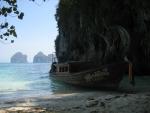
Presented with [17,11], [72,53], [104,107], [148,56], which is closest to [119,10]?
[148,56]

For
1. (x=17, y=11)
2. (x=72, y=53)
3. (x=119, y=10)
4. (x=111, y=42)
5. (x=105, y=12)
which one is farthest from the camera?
(x=72, y=53)

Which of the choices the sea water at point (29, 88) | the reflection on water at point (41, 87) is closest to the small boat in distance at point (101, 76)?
the reflection on water at point (41, 87)

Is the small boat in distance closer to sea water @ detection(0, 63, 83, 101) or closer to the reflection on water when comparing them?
the reflection on water

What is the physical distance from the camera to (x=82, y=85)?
22.5m

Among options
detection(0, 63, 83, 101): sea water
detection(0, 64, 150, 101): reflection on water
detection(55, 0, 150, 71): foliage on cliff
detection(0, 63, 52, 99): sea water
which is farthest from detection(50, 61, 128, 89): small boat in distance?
detection(55, 0, 150, 71): foliage on cliff

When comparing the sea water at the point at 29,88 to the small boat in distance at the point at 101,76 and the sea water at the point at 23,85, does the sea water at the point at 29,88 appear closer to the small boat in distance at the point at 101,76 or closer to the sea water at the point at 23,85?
the sea water at the point at 23,85

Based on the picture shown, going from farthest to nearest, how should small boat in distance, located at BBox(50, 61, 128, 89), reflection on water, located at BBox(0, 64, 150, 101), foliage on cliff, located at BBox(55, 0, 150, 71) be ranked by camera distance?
foliage on cliff, located at BBox(55, 0, 150, 71)
reflection on water, located at BBox(0, 64, 150, 101)
small boat in distance, located at BBox(50, 61, 128, 89)

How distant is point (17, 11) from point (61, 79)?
21022 millimetres

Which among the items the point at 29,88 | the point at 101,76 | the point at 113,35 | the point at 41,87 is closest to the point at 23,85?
the point at 41,87

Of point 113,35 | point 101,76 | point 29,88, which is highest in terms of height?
point 113,35

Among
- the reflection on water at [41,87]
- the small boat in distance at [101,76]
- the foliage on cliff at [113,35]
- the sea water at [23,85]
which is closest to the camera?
the small boat in distance at [101,76]

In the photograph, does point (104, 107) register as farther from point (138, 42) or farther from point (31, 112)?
point (138, 42)

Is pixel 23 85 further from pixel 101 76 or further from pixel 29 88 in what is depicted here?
pixel 101 76

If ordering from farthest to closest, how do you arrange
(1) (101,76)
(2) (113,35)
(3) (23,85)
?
(2) (113,35) → (3) (23,85) → (1) (101,76)
